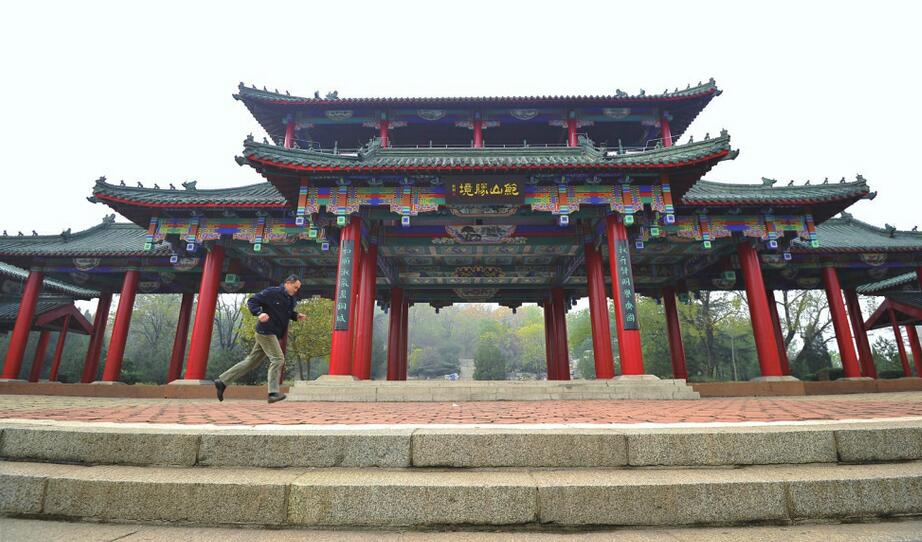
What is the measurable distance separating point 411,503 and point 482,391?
5760 millimetres

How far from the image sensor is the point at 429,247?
13227 mm

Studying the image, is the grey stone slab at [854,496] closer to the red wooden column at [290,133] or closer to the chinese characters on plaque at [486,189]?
the chinese characters on plaque at [486,189]

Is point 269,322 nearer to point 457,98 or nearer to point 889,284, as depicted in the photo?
point 457,98

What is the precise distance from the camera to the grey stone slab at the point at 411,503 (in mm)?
2203

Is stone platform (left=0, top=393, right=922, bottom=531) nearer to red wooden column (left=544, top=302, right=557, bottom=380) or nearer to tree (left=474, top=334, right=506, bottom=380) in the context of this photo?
red wooden column (left=544, top=302, right=557, bottom=380)

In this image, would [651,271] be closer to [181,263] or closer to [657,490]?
[657,490]

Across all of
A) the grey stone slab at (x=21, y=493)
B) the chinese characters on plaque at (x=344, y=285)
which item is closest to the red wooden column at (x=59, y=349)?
the chinese characters on plaque at (x=344, y=285)

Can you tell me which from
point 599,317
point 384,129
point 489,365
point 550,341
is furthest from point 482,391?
point 489,365

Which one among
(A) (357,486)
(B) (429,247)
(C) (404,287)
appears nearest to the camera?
(A) (357,486)

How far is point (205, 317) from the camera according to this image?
10977 mm

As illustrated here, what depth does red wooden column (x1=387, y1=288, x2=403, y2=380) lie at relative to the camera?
15859mm

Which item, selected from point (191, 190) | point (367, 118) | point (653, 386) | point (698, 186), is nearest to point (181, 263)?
point (191, 190)

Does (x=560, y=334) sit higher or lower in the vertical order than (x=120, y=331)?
higher

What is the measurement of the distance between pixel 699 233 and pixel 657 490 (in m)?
10.8
